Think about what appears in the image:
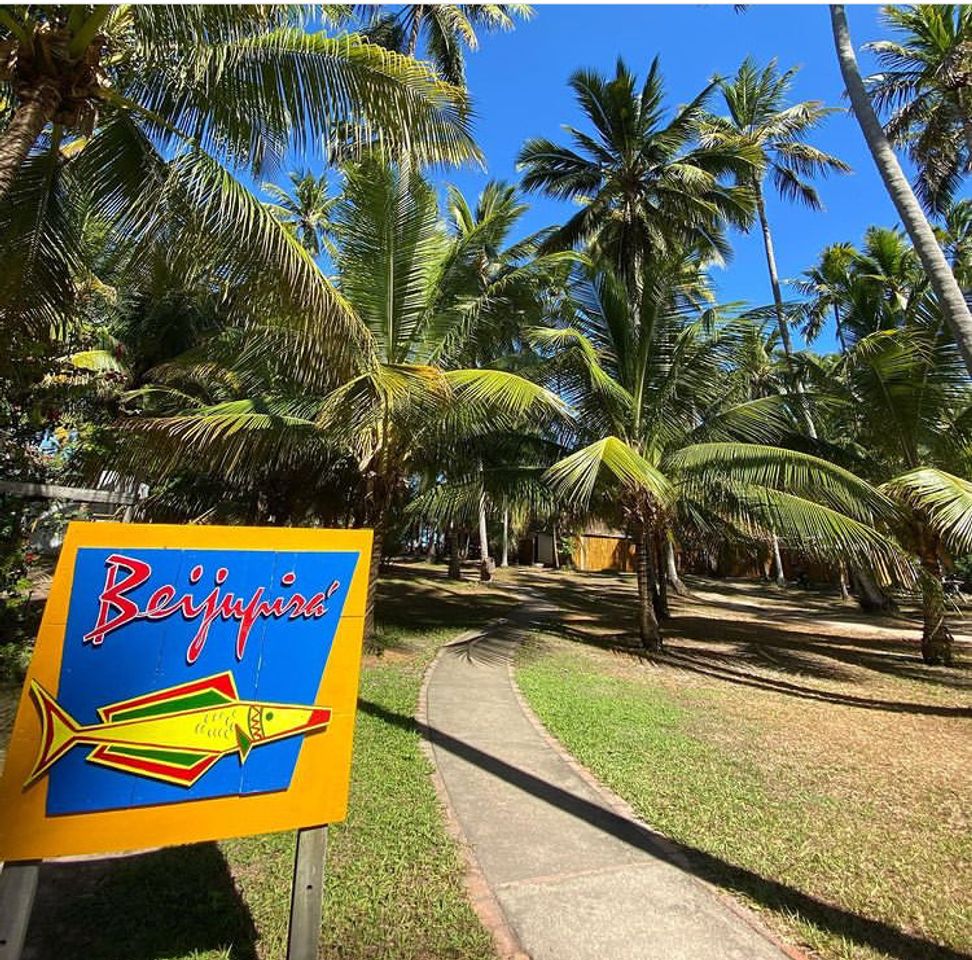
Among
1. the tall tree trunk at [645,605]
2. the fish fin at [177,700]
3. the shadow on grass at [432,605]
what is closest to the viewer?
the fish fin at [177,700]

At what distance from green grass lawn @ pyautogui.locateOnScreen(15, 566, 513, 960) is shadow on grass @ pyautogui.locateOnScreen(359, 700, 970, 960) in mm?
903

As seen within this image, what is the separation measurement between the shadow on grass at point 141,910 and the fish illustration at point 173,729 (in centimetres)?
111

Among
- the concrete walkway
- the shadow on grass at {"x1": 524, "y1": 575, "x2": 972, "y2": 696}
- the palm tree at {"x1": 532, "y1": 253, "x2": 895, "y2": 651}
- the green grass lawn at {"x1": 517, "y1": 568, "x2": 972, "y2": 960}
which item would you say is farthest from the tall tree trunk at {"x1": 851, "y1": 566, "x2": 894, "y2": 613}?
the concrete walkway

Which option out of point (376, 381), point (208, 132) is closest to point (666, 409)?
point (376, 381)

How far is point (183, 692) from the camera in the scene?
90.0 inches

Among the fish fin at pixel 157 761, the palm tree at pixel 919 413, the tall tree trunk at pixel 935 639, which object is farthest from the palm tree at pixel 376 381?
the tall tree trunk at pixel 935 639

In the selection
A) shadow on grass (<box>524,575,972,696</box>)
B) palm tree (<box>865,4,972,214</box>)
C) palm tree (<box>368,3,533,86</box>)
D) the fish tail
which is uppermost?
palm tree (<box>368,3,533,86</box>)

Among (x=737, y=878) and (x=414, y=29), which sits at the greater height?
(x=414, y=29)

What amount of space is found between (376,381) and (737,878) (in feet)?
18.0

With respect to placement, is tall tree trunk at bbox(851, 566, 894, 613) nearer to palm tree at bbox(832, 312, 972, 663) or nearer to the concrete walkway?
palm tree at bbox(832, 312, 972, 663)

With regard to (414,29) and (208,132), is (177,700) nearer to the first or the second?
(208,132)

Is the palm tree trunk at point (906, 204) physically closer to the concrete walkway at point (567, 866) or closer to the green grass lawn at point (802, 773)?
the green grass lawn at point (802, 773)

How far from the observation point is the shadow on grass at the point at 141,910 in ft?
8.63

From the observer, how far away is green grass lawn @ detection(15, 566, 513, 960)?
8.75ft
